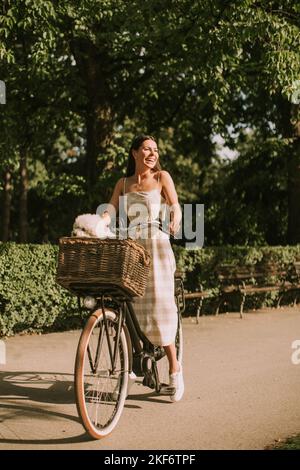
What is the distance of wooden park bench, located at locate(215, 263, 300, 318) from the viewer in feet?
45.2

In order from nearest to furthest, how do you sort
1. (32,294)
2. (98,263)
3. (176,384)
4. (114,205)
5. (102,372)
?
(98,263)
(102,372)
(114,205)
(176,384)
(32,294)

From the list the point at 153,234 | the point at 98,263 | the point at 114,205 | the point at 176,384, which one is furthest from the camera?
the point at 176,384

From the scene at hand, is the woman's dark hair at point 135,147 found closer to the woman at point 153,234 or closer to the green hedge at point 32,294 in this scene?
the woman at point 153,234

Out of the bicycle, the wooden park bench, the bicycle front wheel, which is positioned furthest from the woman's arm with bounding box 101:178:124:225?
the wooden park bench

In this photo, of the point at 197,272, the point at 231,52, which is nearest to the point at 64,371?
the point at 197,272

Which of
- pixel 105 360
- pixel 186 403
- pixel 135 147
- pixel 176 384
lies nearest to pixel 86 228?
pixel 105 360

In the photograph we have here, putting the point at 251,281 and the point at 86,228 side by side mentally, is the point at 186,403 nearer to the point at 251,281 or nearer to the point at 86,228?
the point at 86,228

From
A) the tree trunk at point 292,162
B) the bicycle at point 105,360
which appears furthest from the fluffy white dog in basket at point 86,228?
the tree trunk at point 292,162

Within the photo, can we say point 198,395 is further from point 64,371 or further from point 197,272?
point 197,272

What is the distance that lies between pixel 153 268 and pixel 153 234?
263 millimetres

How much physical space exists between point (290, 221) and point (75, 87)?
6762 millimetres

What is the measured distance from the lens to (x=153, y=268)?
18.4 feet

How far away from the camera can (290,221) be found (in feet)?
63.0

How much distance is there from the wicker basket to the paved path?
3.35 ft
